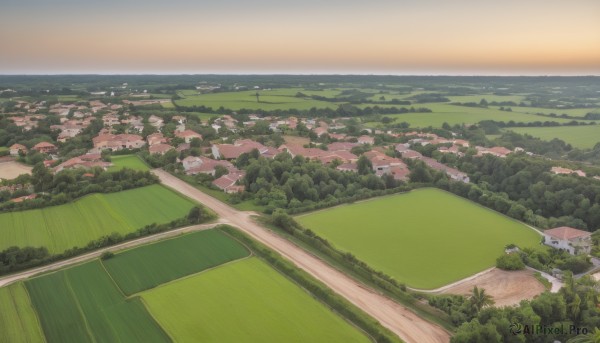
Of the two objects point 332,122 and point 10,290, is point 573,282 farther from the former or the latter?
point 332,122

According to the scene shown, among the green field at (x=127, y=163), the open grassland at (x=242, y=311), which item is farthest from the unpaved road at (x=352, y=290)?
the green field at (x=127, y=163)

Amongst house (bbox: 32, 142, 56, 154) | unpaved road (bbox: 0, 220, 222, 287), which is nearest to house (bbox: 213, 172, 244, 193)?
unpaved road (bbox: 0, 220, 222, 287)

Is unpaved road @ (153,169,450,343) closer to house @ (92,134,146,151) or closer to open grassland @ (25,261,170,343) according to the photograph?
open grassland @ (25,261,170,343)

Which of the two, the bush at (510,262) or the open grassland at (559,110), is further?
the open grassland at (559,110)

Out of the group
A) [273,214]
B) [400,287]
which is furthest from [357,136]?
[400,287]

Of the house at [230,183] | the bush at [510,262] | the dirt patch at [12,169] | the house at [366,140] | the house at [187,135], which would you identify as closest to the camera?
the bush at [510,262]

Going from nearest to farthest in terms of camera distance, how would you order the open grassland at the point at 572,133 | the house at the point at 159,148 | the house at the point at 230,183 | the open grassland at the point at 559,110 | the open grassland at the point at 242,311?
1. the open grassland at the point at 242,311
2. the house at the point at 230,183
3. the house at the point at 159,148
4. the open grassland at the point at 572,133
5. the open grassland at the point at 559,110

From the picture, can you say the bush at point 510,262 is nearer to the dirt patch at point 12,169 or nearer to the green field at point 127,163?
Result: the green field at point 127,163
